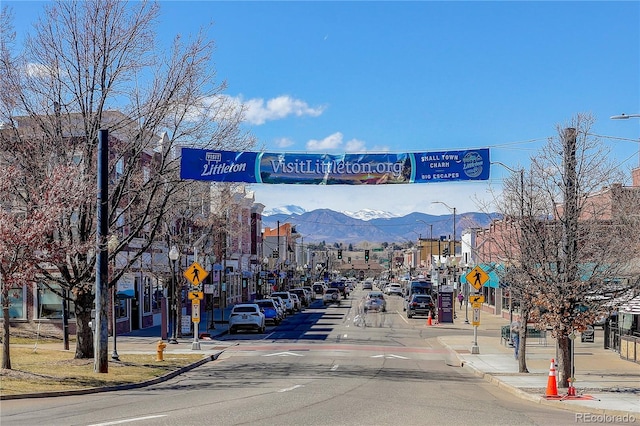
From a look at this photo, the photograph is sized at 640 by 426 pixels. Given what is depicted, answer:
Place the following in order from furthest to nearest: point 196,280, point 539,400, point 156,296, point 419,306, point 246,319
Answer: point 419,306 < point 156,296 < point 246,319 < point 196,280 < point 539,400

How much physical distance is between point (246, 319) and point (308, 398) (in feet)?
79.7

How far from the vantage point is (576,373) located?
75.8 ft

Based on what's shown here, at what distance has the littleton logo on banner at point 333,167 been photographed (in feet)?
75.6

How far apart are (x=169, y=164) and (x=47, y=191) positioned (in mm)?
4725

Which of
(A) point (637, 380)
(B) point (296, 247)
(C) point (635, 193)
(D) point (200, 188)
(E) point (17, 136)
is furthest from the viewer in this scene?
(B) point (296, 247)

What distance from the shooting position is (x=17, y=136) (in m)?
22.8

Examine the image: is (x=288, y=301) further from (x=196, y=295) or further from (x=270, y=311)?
(x=196, y=295)

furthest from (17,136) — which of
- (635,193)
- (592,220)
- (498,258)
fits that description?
(635,193)

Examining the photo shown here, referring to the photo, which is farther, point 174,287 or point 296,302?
point 296,302

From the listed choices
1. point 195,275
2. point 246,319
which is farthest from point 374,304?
point 195,275

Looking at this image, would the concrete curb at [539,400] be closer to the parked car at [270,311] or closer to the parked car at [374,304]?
the parked car at [270,311]

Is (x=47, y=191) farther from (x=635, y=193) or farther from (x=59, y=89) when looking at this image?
(x=635, y=193)

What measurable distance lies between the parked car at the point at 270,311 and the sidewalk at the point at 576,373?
504 inches

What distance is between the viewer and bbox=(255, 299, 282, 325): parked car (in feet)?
155
